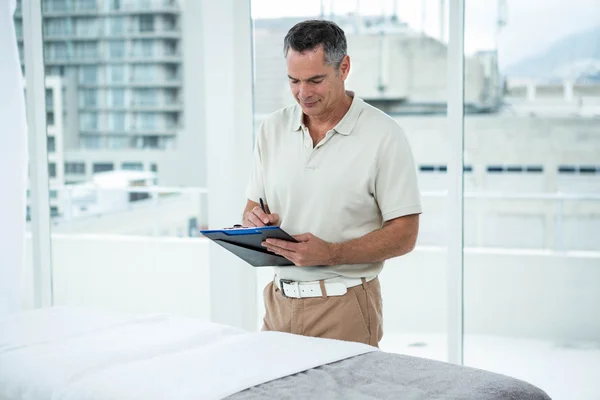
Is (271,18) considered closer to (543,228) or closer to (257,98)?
(257,98)

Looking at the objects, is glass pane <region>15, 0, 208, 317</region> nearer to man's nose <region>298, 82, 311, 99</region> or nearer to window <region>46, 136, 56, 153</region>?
window <region>46, 136, 56, 153</region>

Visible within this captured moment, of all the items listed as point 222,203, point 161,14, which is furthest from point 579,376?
point 161,14

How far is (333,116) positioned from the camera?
→ 2248 mm

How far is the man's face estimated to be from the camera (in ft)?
6.91

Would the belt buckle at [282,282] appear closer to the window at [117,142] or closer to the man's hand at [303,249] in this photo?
the man's hand at [303,249]

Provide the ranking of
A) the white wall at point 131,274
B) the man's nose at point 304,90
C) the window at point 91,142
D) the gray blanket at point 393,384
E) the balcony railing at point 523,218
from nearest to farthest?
the gray blanket at point 393,384, the man's nose at point 304,90, the balcony railing at point 523,218, the window at point 91,142, the white wall at point 131,274

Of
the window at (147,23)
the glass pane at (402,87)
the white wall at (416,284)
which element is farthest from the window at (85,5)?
the white wall at (416,284)

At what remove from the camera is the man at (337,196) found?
6.96ft

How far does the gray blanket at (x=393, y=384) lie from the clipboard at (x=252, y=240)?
37cm

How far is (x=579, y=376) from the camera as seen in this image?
3186 mm

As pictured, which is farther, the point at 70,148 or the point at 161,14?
the point at 70,148

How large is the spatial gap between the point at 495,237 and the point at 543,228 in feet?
0.62

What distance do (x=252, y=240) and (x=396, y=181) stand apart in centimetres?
42

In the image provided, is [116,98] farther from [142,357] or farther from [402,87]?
[142,357]
